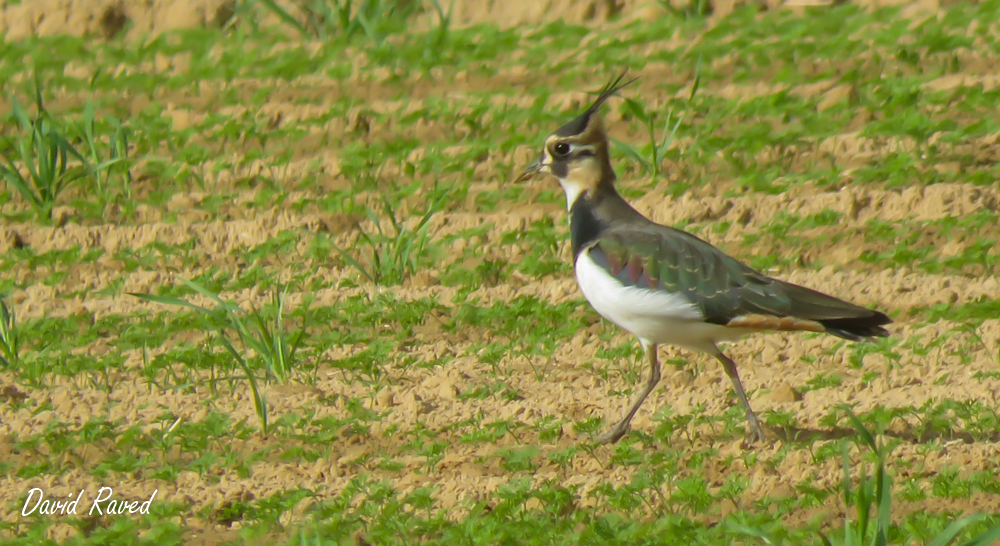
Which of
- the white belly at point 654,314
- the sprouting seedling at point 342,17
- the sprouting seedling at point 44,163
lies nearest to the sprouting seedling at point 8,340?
the sprouting seedling at point 44,163

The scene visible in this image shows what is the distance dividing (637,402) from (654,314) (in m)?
0.37

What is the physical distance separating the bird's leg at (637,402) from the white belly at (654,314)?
0.27 feet

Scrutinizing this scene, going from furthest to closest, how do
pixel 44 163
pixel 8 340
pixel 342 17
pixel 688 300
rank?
pixel 342 17
pixel 44 163
pixel 8 340
pixel 688 300

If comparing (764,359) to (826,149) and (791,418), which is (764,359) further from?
(826,149)

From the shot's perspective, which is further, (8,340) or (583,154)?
(8,340)

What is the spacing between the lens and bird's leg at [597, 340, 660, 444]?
5.27 metres

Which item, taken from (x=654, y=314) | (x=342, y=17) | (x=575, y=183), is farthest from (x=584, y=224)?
(x=342, y=17)

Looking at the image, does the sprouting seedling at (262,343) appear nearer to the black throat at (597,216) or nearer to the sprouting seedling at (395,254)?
the sprouting seedling at (395,254)

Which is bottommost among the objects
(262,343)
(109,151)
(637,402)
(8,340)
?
(109,151)

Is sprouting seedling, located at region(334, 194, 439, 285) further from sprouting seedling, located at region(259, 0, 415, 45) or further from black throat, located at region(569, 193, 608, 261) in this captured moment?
sprouting seedling, located at region(259, 0, 415, 45)

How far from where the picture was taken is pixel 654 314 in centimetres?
516

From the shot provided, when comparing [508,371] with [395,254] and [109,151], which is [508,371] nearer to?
[395,254]

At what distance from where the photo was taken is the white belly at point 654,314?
516 cm

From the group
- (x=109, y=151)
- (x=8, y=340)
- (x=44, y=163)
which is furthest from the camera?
(x=109, y=151)
